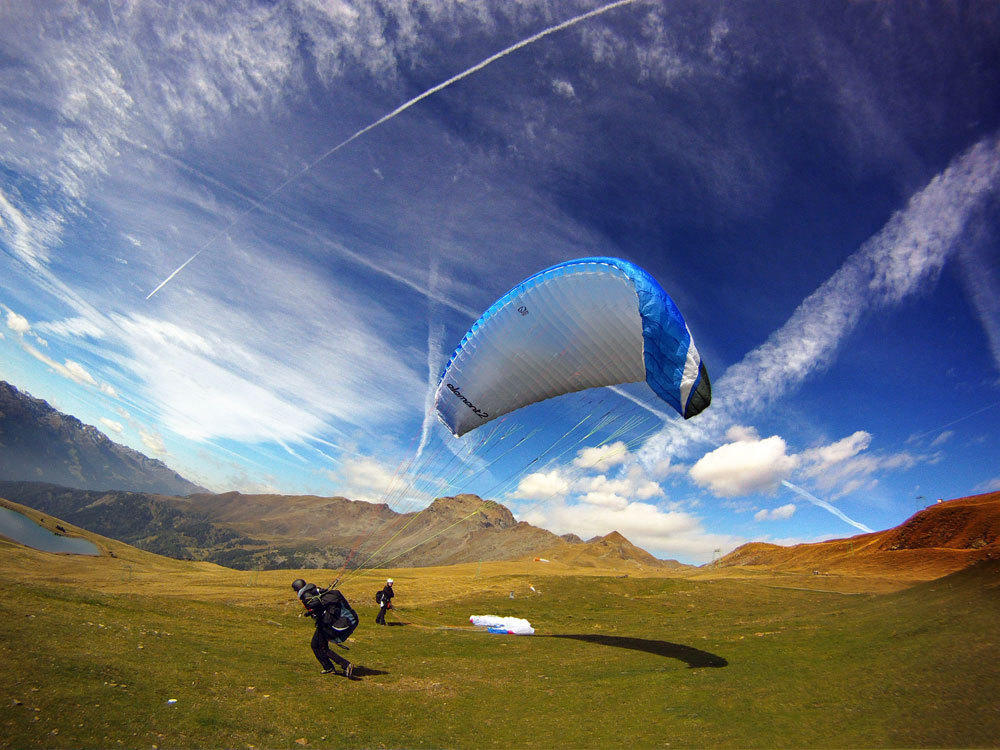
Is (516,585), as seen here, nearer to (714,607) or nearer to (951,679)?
(714,607)

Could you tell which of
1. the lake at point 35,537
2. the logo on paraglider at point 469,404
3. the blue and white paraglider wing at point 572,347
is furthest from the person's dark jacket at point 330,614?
the lake at point 35,537

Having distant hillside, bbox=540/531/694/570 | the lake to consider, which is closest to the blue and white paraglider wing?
distant hillside, bbox=540/531/694/570

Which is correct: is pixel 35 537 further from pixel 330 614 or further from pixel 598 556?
pixel 598 556

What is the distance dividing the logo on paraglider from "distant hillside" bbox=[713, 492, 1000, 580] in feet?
182

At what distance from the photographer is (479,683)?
444 inches

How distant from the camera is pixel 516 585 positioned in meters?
34.1

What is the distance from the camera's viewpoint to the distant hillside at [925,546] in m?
53.1

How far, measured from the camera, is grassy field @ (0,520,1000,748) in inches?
270

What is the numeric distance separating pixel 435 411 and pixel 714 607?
82.3ft

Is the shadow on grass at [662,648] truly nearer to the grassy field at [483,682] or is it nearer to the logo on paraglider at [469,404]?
the grassy field at [483,682]

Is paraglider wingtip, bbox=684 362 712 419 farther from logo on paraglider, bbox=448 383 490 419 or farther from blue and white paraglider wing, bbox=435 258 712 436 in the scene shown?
logo on paraglider, bbox=448 383 490 419

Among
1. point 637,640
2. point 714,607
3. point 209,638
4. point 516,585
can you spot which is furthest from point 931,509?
point 209,638

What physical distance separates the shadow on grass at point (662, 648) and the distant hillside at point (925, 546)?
4732cm

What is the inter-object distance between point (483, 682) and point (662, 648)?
8.43m
